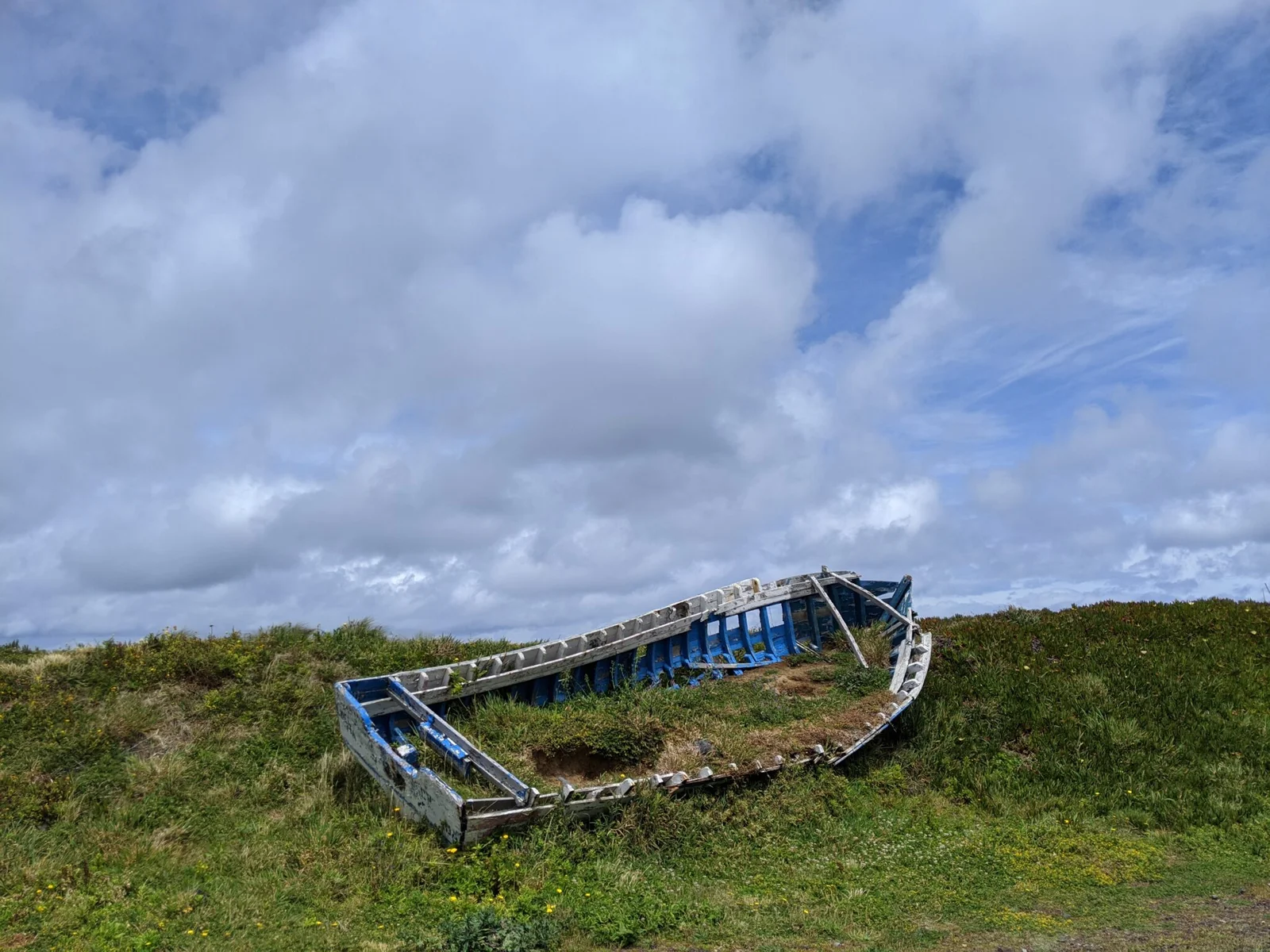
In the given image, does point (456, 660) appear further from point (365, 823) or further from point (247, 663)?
point (365, 823)

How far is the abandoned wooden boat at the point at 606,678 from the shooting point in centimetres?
1098

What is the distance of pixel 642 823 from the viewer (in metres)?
11.5

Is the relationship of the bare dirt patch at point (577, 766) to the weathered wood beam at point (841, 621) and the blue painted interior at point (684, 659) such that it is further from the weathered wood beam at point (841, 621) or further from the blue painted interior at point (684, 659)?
the weathered wood beam at point (841, 621)

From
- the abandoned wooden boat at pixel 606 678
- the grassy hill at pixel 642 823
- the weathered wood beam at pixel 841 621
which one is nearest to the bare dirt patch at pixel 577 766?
the grassy hill at pixel 642 823

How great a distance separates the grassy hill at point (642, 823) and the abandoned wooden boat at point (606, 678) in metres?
0.38

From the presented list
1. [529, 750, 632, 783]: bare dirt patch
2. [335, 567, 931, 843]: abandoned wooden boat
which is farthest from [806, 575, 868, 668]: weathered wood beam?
[529, 750, 632, 783]: bare dirt patch

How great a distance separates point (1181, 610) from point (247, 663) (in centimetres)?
2107

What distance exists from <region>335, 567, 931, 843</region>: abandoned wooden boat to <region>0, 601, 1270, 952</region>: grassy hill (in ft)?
1.26

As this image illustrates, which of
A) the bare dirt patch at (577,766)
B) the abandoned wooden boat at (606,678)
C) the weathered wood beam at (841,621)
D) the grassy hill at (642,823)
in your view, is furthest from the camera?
the weathered wood beam at (841,621)

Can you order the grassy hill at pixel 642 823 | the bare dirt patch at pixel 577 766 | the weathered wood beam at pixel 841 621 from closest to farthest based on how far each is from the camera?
1. the grassy hill at pixel 642 823
2. the bare dirt patch at pixel 577 766
3. the weathered wood beam at pixel 841 621

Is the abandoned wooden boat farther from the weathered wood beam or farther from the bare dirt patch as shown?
the bare dirt patch

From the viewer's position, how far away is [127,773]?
42.6ft

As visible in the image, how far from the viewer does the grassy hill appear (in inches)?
370

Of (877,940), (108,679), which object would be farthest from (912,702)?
(108,679)
